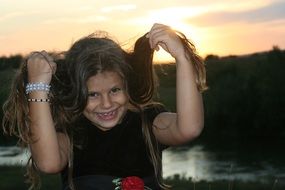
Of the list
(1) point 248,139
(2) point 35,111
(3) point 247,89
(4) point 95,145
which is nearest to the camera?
(2) point 35,111

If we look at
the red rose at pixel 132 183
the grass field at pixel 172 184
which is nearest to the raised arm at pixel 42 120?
the red rose at pixel 132 183

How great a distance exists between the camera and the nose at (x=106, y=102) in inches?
112

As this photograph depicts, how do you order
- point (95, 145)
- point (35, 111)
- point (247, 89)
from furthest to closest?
point (247, 89)
point (95, 145)
point (35, 111)

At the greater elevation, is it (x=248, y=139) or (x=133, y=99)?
(x=133, y=99)

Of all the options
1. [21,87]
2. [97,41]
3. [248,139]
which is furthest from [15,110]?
[248,139]

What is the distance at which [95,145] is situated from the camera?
2.97 meters

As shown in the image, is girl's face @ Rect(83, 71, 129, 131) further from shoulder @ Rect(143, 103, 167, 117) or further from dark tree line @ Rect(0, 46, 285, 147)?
dark tree line @ Rect(0, 46, 285, 147)

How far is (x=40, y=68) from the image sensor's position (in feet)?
9.29

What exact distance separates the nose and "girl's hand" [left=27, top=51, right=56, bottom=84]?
0.30m

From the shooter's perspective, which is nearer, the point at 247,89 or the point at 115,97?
the point at 115,97

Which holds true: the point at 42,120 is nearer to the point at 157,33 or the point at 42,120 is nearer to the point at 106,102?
the point at 106,102

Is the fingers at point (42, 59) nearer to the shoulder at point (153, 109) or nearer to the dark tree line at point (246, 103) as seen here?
the shoulder at point (153, 109)

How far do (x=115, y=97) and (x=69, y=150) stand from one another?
1.28 ft

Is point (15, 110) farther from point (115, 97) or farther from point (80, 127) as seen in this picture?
point (115, 97)
